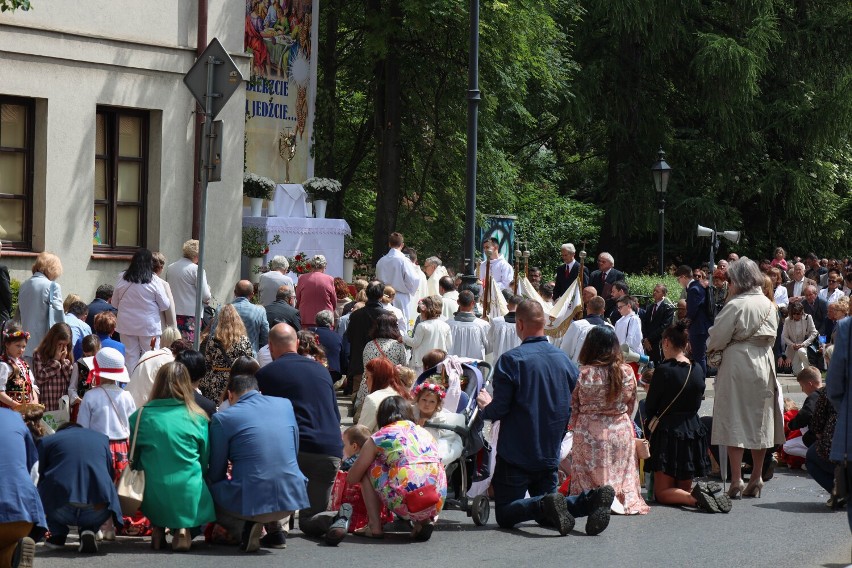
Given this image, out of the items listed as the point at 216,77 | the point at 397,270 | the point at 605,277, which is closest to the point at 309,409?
the point at 216,77

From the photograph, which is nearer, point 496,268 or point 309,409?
point 309,409

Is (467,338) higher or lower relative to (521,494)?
higher

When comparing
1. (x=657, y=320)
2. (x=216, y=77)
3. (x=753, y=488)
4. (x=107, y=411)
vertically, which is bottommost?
(x=753, y=488)

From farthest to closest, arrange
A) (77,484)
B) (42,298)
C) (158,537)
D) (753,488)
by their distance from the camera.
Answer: (42,298) → (753,488) → (158,537) → (77,484)

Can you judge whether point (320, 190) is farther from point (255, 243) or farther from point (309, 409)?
point (309, 409)

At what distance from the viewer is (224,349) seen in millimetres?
12211

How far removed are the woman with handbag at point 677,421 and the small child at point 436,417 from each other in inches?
74.9

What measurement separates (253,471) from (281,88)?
52.2 ft

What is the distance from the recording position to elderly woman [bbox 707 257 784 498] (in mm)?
12227

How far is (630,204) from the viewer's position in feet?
125

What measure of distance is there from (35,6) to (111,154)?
239 cm

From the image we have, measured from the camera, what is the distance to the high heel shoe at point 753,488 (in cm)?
1245

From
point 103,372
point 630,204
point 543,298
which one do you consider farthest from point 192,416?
point 630,204

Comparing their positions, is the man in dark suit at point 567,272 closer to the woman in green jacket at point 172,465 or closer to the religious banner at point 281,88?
the religious banner at point 281,88
